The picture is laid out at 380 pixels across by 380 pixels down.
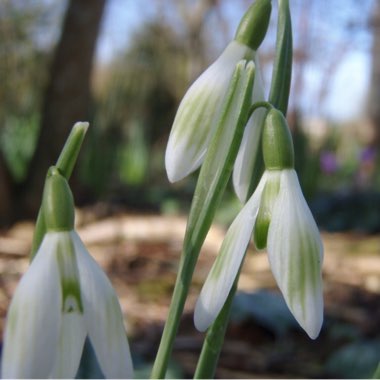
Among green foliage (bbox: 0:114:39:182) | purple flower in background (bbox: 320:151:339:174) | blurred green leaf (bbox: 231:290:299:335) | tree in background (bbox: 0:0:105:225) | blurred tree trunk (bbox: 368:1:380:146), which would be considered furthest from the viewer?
blurred tree trunk (bbox: 368:1:380:146)

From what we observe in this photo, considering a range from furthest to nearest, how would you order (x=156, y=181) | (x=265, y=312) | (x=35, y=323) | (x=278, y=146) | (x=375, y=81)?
(x=375, y=81)
(x=156, y=181)
(x=265, y=312)
(x=278, y=146)
(x=35, y=323)

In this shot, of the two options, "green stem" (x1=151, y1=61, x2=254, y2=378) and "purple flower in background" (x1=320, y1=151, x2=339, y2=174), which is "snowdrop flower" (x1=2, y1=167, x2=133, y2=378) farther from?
"purple flower in background" (x1=320, y1=151, x2=339, y2=174)

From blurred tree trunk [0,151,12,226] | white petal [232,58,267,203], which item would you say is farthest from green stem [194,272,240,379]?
blurred tree trunk [0,151,12,226]

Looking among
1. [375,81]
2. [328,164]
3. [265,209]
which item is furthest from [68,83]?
[375,81]

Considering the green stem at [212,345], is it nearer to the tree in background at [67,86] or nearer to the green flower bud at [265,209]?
the green flower bud at [265,209]

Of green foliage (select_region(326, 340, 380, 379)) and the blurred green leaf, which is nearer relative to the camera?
green foliage (select_region(326, 340, 380, 379))

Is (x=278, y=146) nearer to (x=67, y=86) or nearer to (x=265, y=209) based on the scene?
(x=265, y=209)
